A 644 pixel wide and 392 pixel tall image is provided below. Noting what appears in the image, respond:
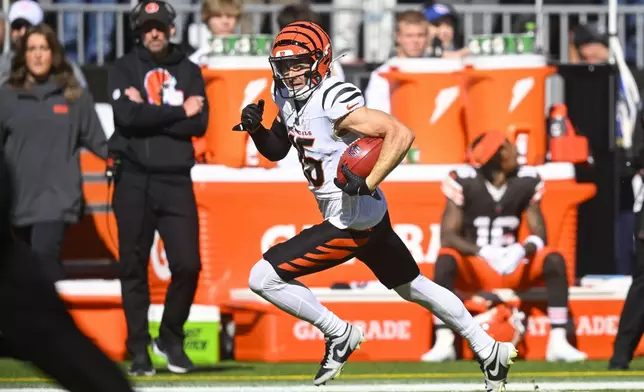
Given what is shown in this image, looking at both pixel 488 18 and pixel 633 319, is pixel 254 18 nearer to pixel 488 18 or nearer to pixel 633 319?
pixel 488 18

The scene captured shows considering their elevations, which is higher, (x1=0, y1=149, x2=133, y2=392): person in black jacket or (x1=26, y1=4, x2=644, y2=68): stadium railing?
(x1=26, y1=4, x2=644, y2=68): stadium railing

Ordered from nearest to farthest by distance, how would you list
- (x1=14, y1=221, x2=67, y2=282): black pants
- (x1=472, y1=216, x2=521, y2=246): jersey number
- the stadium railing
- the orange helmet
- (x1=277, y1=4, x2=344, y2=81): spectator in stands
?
the orange helmet, (x1=14, y1=221, x2=67, y2=282): black pants, (x1=472, y1=216, x2=521, y2=246): jersey number, (x1=277, y1=4, x2=344, y2=81): spectator in stands, the stadium railing

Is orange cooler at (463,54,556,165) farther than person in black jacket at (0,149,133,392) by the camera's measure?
Yes

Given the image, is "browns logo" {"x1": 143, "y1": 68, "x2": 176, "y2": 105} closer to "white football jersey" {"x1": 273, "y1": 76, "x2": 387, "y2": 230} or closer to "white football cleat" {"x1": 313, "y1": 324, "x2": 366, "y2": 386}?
"white football jersey" {"x1": 273, "y1": 76, "x2": 387, "y2": 230}

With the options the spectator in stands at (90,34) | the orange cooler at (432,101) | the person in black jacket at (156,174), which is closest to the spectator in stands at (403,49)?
the orange cooler at (432,101)

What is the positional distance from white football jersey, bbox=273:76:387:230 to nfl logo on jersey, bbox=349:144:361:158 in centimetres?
18

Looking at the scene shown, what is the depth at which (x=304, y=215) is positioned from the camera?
10.1 m

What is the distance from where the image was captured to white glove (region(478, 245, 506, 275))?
962 cm

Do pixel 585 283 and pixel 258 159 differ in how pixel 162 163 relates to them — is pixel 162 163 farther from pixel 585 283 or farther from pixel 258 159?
pixel 585 283

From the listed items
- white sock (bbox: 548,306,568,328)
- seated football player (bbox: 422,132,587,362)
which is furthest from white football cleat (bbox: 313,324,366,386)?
white sock (bbox: 548,306,568,328)

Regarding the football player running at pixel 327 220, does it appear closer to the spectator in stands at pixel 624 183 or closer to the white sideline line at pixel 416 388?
the white sideline line at pixel 416 388

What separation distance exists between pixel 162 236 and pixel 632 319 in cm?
279

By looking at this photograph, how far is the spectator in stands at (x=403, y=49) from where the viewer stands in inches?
410

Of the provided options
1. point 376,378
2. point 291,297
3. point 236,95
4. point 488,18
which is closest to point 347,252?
point 291,297
